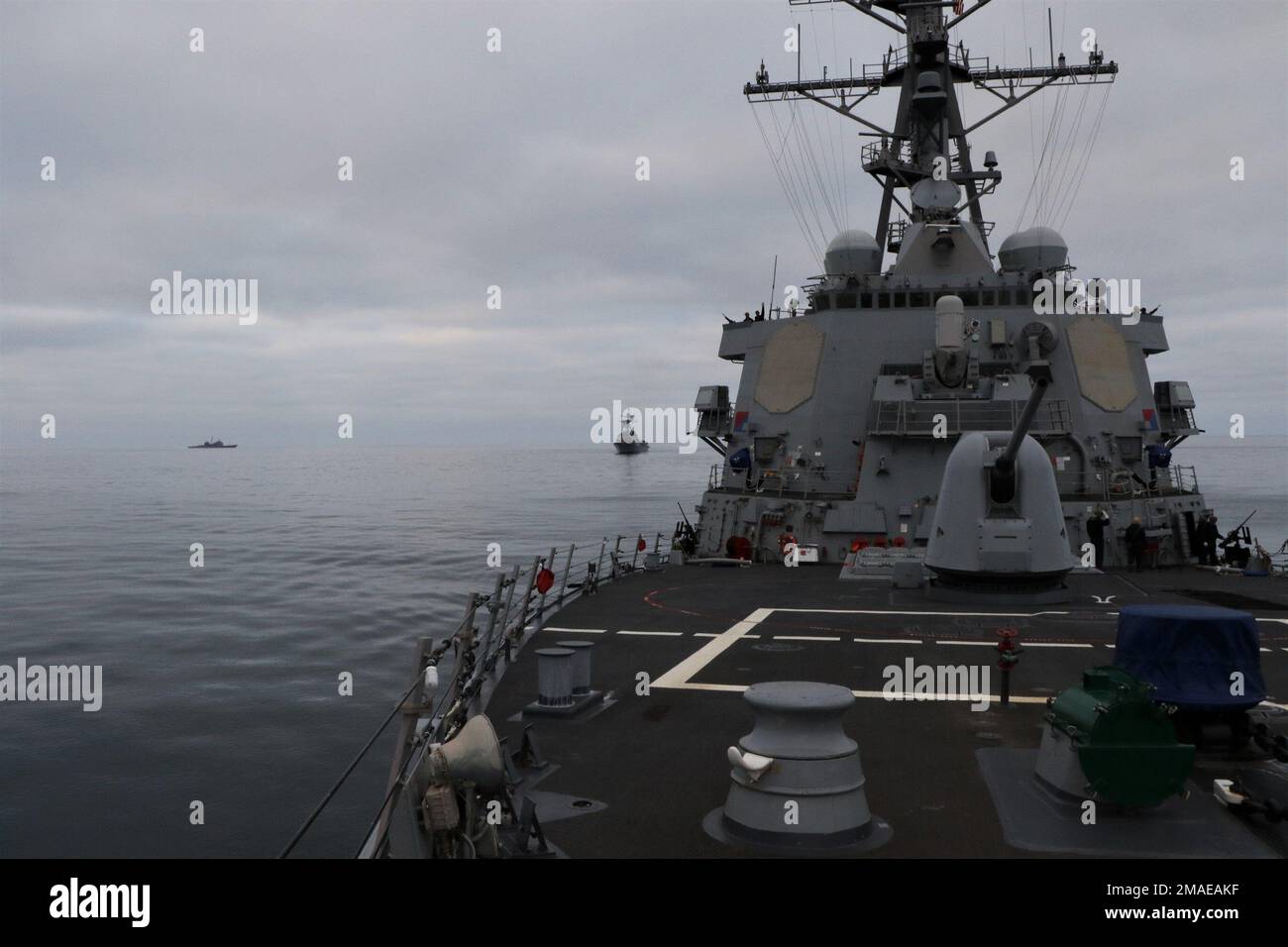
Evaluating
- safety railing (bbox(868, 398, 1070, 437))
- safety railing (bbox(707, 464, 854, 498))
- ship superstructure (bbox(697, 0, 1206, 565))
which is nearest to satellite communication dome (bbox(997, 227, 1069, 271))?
ship superstructure (bbox(697, 0, 1206, 565))

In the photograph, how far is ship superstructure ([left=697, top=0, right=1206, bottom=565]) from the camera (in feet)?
59.8

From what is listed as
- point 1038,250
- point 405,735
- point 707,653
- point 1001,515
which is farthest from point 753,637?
point 1038,250

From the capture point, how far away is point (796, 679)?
341 inches

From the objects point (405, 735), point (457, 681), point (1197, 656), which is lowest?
point (457, 681)

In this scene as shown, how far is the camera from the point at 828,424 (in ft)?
65.3

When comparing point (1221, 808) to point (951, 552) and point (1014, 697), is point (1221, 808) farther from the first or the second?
point (951, 552)

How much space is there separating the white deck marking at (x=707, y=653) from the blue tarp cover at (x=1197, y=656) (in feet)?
12.5

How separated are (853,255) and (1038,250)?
4571 mm

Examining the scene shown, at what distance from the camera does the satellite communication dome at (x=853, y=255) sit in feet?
72.7

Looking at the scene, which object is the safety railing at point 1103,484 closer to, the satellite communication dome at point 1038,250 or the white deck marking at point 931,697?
the satellite communication dome at point 1038,250

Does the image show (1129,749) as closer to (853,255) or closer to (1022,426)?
(1022,426)

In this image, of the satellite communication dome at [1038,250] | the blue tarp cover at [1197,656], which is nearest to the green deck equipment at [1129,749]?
the blue tarp cover at [1197,656]

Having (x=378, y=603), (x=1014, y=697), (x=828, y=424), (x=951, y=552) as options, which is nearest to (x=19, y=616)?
(x=378, y=603)
